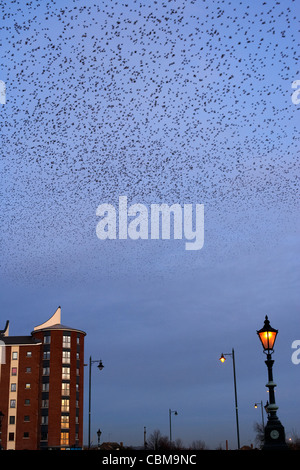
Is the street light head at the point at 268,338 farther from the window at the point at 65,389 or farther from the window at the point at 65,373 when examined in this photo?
the window at the point at 65,373

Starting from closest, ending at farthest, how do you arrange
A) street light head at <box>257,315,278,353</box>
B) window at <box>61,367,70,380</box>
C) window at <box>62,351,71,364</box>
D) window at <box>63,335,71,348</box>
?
street light head at <box>257,315,278,353</box>
window at <box>61,367,70,380</box>
window at <box>62,351,71,364</box>
window at <box>63,335,71,348</box>

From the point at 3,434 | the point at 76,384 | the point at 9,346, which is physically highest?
the point at 9,346

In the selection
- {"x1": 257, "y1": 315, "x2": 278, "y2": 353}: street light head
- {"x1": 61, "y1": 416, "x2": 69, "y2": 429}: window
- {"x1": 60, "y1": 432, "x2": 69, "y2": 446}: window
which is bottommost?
{"x1": 60, "y1": 432, "x2": 69, "y2": 446}: window

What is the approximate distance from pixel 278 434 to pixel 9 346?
114 m

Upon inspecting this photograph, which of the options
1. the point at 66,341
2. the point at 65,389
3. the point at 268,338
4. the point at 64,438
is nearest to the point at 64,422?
the point at 64,438

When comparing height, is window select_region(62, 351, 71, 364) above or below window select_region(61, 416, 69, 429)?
above

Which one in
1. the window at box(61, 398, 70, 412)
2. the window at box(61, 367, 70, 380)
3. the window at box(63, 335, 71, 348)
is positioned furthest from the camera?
the window at box(63, 335, 71, 348)

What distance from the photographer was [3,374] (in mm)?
119812

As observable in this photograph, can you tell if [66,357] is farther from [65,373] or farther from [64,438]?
[64,438]

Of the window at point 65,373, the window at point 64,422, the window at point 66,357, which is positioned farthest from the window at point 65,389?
the window at point 64,422

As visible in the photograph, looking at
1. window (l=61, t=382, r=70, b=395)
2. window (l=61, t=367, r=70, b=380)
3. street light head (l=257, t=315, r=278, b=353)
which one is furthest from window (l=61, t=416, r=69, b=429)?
street light head (l=257, t=315, r=278, b=353)

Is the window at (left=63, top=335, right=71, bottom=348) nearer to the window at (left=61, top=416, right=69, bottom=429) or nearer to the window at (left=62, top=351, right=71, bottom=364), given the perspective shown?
the window at (left=62, top=351, right=71, bottom=364)
